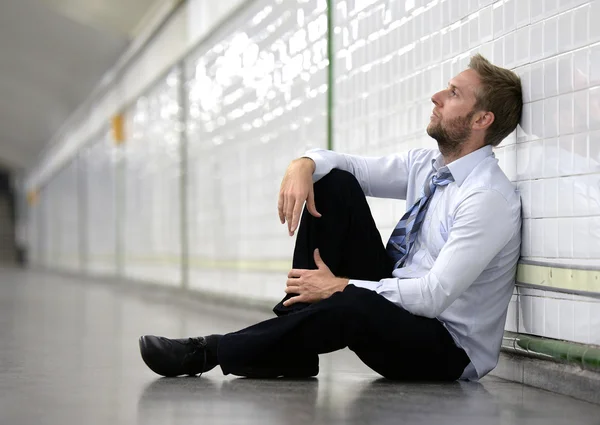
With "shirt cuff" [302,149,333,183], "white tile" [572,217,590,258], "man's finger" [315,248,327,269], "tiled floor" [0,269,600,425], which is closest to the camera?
"tiled floor" [0,269,600,425]

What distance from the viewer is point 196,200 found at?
920cm

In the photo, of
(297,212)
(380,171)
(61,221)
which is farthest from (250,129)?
(61,221)

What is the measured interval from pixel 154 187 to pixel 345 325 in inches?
341

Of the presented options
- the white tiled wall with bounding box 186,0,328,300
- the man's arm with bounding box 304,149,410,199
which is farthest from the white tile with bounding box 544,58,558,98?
the white tiled wall with bounding box 186,0,328,300

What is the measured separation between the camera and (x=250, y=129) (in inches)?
291

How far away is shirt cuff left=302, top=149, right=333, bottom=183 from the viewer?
331 cm

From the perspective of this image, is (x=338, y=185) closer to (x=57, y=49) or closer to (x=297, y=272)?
(x=297, y=272)

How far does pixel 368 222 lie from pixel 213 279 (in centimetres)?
550

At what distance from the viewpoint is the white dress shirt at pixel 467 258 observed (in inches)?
114

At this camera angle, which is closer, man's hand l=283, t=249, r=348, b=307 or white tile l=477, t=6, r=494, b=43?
man's hand l=283, t=249, r=348, b=307

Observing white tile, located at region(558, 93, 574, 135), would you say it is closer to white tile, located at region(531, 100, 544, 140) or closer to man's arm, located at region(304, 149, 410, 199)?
white tile, located at region(531, 100, 544, 140)

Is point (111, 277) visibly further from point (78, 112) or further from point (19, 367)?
point (19, 367)

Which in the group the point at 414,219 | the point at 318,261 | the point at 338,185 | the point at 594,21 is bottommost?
the point at 318,261

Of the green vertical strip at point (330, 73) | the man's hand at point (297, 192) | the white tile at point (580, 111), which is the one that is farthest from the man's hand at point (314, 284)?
the green vertical strip at point (330, 73)
